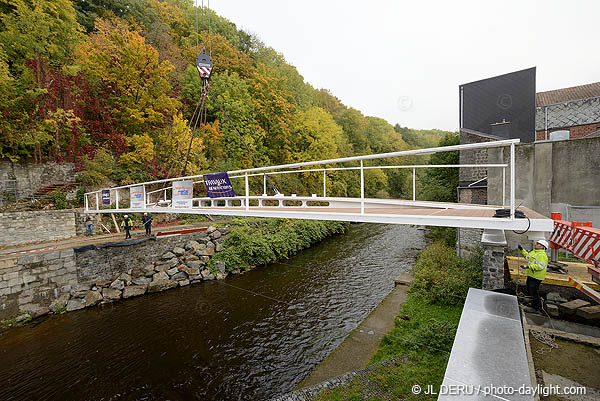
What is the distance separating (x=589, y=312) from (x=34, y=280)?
15657mm

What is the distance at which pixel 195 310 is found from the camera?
9.41m

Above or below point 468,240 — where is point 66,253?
below

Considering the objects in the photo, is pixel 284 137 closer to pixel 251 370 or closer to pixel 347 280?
pixel 347 280

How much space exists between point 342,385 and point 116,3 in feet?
122

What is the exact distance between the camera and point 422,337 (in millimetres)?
5766

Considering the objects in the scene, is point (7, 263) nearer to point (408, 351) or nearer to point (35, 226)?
point (35, 226)

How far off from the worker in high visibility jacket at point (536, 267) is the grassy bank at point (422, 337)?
170 centimetres

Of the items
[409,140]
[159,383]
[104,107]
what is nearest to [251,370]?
[159,383]

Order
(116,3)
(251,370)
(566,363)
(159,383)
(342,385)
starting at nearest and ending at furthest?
(566,363)
(342,385)
(159,383)
(251,370)
(116,3)

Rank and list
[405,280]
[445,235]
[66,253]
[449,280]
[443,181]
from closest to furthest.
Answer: [449,280] < [405,280] < [66,253] < [445,235] < [443,181]

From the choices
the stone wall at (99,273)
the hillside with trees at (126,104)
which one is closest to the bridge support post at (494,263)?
the hillside with trees at (126,104)

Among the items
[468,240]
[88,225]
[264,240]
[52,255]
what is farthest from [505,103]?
[88,225]

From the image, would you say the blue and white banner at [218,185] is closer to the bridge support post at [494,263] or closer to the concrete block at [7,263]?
the bridge support post at [494,263]

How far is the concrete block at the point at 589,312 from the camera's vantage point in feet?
16.8
